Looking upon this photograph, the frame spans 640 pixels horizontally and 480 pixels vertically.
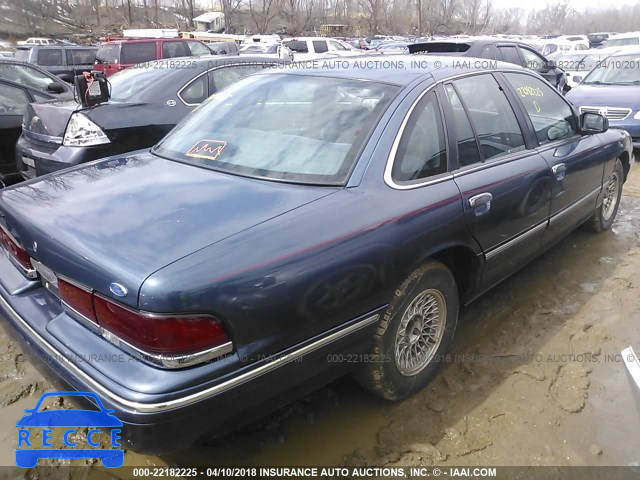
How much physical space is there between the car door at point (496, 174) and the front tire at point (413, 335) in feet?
1.13

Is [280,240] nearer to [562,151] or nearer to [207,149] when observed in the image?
[207,149]

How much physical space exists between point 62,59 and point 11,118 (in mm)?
11811

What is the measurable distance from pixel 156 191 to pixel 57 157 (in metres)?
2.90

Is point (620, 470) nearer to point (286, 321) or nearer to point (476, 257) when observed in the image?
point (476, 257)

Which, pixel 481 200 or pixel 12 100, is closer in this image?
pixel 481 200

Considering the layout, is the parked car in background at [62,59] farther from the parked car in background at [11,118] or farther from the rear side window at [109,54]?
the parked car in background at [11,118]

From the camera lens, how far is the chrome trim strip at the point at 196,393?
168 cm

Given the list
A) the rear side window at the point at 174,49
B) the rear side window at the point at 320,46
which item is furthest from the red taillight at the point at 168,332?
the rear side window at the point at 320,46

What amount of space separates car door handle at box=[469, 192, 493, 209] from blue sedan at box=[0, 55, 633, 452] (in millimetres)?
10

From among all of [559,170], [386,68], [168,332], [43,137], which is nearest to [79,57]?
[43,137]

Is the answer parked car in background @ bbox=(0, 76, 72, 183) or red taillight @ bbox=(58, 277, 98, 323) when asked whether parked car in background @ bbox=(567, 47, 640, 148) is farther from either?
parked car in background @ bbox=(0, 76, 72, 183)

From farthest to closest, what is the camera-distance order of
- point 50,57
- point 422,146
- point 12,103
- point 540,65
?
point 50,57
point 540,65
point 12,103
point 422,146

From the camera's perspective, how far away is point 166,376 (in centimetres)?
172

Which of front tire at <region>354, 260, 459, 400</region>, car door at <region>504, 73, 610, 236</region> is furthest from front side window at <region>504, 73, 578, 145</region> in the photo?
front tire at <region>354, 260, 459, 400</region>
